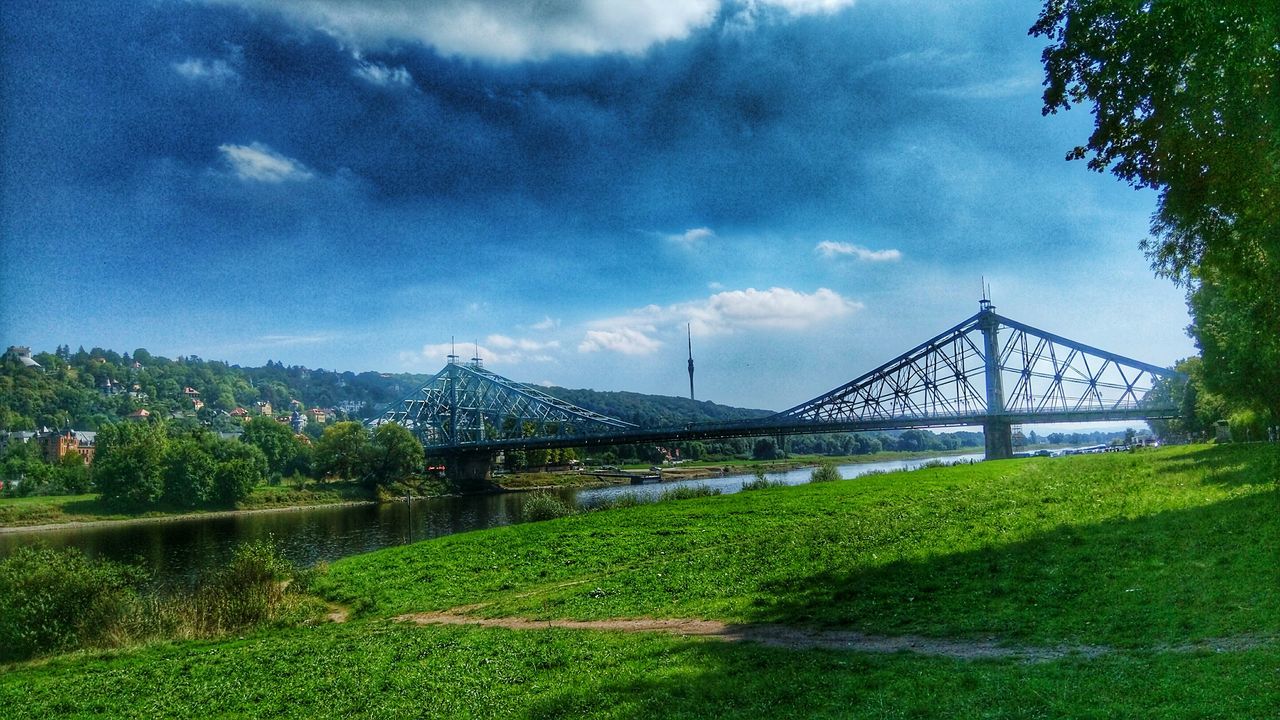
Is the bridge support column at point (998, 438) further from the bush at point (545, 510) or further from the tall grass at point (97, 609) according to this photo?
the tall grass at point (97, 609)

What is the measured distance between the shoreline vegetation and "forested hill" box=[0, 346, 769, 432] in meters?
8.03

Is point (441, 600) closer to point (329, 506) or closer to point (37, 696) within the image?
point (37, 696)

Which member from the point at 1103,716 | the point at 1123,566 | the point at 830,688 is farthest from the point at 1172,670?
the point at 1123,566

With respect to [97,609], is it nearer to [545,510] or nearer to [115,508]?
[545,510]

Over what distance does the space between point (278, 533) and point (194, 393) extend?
110m

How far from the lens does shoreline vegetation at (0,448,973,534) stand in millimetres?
58344

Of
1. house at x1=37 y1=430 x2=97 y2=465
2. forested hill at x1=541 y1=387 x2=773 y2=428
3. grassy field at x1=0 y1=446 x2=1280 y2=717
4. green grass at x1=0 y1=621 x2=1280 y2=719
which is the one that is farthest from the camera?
forested hill at x1=541 y1=387 x2=773 y2=428

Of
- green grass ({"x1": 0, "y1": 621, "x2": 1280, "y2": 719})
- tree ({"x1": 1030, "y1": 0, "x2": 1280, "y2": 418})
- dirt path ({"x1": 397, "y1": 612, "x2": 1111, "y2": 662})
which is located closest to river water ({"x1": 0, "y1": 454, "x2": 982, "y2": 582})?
green grass ({"x1": 0, "y1": 621, "x2": 1280, "y2": 719})

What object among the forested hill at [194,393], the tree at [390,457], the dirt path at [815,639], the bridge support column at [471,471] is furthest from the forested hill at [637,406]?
the dirt path at [815,639]

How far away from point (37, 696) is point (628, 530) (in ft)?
53.8

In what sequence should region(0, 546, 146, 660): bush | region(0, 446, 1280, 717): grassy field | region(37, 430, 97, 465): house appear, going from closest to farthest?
region(0, 446, 1280, 717): grassy field
region(0, 546, 146, 660): bush
region(37, 430, 97, 465): house

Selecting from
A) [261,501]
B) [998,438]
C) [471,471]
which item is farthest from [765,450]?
[261,501]

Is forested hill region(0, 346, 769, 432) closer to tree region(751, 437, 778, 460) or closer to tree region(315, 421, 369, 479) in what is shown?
tree region(751, 437, 778, 460)

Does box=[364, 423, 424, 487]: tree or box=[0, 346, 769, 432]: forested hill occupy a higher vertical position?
box=[0, 346, 769, 432]: forested hill
